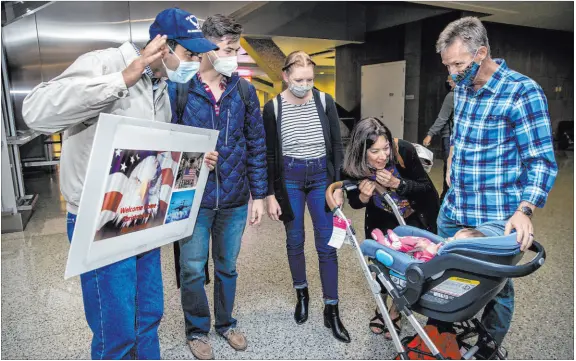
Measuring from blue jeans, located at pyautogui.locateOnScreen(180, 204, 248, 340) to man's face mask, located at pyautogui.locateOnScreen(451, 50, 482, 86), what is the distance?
105cm

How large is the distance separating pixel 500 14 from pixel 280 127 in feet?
28.5

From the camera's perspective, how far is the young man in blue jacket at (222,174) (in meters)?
1.76

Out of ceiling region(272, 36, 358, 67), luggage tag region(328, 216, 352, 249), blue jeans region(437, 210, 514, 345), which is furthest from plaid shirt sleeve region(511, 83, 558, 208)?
ceiling region(272, 36, 358, 67)

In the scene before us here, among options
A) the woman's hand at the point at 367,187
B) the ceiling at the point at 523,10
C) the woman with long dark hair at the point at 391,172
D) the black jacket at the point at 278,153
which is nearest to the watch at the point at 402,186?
the woman with long dark hair at the point at 391,172

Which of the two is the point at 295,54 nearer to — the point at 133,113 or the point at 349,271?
the point at 133,113

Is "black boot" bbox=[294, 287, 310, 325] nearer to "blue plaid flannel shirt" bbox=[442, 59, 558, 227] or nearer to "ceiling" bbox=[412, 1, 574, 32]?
"blue plaid flannel shirt" bbox=[442, 59, 558, 227]

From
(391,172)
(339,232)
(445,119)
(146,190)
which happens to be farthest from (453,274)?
(445,119)

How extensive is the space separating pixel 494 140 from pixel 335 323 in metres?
1.19

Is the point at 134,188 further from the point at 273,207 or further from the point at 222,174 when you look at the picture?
the point at 273,207

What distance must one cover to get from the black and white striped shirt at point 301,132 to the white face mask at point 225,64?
45 cm

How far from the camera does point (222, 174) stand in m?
1.84

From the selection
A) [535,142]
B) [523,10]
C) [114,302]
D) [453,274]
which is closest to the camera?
[453,274]

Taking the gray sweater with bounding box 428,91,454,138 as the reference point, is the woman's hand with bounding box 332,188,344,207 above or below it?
below

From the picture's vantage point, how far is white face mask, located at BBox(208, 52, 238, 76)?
1.75 metres
